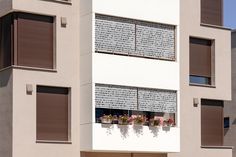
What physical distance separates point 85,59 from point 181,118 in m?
5.33

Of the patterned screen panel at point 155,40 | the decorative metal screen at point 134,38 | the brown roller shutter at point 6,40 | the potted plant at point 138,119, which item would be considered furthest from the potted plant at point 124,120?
the brown roller shutter at point 6,40

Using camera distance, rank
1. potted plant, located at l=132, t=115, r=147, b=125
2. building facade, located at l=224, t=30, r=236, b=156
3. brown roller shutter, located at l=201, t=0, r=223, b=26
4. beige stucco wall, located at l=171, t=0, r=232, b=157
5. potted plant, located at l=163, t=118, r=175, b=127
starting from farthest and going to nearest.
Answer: building facade, located at l=224, t=30, r=236, b=156 → brown roller shutter, located at l=201, t=0, r=223, b=26 → beige stucco wall, located at l=171, t=0, r=232, b=157 → potted plant, located at l=163, t=118, r=175, b=127 → potted plant, located at l=132, t=115, r=147, b=125

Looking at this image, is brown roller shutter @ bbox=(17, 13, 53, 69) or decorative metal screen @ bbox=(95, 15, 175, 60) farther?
decorative metal screen @ bbox=(95, 15, 175, 60)

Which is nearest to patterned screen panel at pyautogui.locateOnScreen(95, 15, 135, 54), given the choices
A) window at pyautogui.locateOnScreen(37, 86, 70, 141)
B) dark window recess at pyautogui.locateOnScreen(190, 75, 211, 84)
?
window at pyautogui.locateOnScreen(37, 86, 70, 141)

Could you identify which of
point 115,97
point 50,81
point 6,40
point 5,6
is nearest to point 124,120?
point 115,97

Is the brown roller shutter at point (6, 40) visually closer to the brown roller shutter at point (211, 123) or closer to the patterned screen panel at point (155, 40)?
the patterned screen panel at point (155, 40)

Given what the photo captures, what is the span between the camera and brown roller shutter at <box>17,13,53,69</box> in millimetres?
28062

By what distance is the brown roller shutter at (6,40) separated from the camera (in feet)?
92.5

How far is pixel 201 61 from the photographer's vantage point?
32906 mm

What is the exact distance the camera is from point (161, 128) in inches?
1193

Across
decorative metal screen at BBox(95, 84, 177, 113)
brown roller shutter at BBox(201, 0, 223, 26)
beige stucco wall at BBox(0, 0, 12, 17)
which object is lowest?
decorative metal screen at BBox(95, 84, 177, 113)

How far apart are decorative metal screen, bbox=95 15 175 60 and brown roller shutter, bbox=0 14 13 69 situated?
3.29 metres

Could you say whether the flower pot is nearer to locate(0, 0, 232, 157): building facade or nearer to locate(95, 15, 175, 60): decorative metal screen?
locate(0, 0, 232, 157): building facade

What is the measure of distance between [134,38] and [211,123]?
18.8 ft
